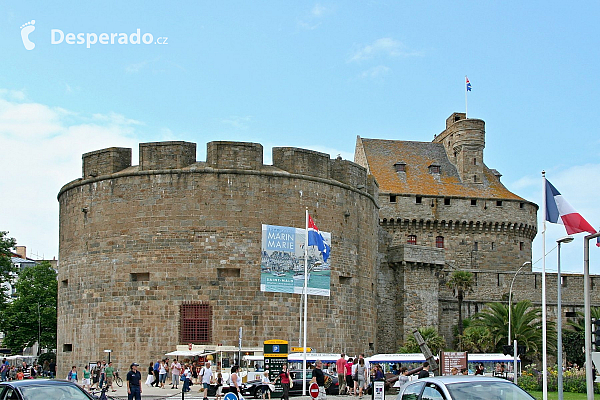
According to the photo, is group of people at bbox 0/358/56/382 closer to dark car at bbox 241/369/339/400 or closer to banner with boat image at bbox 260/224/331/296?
dark car at bbox 241/369/339/400

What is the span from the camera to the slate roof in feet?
170

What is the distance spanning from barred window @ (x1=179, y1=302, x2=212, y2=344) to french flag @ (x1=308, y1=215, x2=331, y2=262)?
179 inches

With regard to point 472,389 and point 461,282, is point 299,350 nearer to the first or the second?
point 472,389

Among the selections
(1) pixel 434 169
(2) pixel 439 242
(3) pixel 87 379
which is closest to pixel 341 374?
(3) pixel 87 379

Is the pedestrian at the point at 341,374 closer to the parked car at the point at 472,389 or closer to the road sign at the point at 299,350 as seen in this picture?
the road sign at the point at 299,350

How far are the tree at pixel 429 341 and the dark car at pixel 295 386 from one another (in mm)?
13218

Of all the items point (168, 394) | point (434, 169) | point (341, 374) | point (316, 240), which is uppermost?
point (434, 169)

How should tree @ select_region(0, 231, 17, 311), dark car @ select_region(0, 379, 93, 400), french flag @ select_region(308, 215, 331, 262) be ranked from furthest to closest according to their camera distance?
1. tree @ select_region(0, 231, 17, 311)
2. french flag @ select_region(308, 215, 331, 262)
3. dark car @ select_region(0, 379, 93, 400)

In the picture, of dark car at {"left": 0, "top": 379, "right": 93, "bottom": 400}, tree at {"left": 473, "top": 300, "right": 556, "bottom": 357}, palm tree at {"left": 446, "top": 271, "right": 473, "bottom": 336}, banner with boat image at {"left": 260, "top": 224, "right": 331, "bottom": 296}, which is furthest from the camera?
palm tree at {"left": 446, "top": 271, "right": 473, "bottom": 336}

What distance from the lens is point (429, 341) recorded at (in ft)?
129

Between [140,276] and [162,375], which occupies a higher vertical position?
[140,276]

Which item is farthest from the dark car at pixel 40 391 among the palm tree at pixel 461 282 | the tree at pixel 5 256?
the palm tree at pixel 461 282

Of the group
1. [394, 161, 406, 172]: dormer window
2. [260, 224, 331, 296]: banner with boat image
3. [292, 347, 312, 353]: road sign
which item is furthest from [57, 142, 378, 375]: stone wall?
[394, 161, 406, 172]: dormer window

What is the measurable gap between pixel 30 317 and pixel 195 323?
79.9 feet
